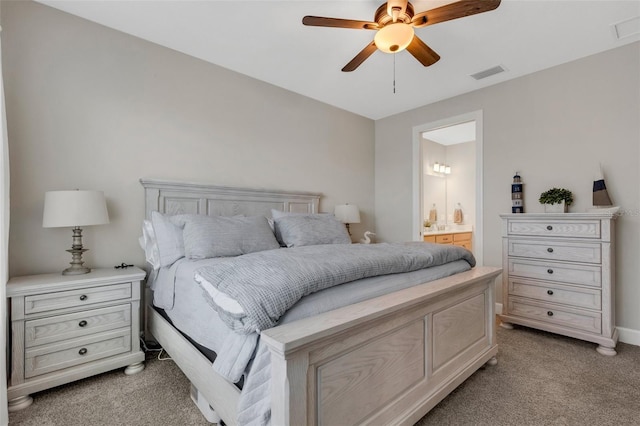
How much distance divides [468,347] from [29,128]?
325 cm

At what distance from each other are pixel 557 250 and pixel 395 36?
226 cm

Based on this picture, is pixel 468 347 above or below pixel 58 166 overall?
below

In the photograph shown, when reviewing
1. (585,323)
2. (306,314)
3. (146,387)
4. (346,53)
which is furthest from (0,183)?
(585,323)

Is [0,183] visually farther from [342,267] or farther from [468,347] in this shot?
[468,347]

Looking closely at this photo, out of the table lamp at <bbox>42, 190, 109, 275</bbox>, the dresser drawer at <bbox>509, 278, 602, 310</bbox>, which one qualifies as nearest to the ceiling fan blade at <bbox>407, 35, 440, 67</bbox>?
the dresser drawer at <bbox>509, 278, 602, 310</bbox>

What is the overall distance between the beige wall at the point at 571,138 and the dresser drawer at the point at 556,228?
412 millimetres

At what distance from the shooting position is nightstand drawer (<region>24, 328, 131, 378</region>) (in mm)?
Result: 1764

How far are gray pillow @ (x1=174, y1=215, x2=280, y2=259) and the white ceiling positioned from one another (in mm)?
1520

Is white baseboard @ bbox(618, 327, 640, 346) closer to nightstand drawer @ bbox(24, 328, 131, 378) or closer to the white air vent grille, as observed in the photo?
the white air vent grille

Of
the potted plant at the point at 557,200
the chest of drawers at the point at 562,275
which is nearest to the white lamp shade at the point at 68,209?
the chest of drawers at the point at 562,275

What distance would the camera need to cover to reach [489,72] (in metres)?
3.08

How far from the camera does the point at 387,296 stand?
1.42m

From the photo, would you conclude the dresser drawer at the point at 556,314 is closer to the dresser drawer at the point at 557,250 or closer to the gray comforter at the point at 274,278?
the dresser drawer at the point at 557,250

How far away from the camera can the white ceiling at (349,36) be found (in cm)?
216
